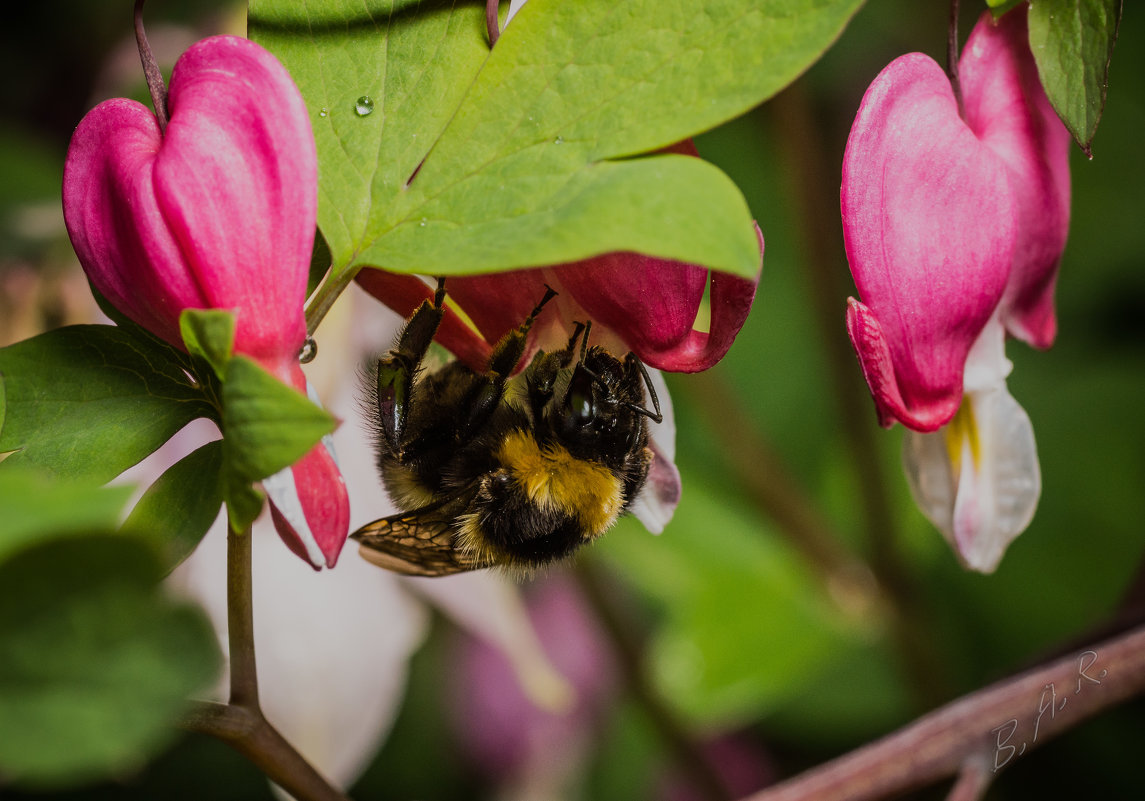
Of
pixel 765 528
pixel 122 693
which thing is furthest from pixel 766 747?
pixel 122 693

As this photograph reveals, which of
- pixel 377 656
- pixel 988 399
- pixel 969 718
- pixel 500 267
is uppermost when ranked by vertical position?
pixel 500 267

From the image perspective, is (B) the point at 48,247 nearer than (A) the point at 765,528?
Yes

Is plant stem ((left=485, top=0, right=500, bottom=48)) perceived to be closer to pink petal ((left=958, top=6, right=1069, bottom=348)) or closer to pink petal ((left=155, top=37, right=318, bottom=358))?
pink petal ((left=155, top=37, right=318, bottom=358))

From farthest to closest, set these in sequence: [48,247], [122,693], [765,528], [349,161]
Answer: [765,528] < [48,247] < [349,161] < [122,693]

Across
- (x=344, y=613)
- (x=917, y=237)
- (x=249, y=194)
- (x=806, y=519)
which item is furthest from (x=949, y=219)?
(x=806, y=519)

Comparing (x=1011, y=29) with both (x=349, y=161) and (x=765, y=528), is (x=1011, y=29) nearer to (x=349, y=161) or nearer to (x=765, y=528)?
(x=349, y=161)

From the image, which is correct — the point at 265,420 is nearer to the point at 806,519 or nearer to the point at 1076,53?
the point at 1076,53

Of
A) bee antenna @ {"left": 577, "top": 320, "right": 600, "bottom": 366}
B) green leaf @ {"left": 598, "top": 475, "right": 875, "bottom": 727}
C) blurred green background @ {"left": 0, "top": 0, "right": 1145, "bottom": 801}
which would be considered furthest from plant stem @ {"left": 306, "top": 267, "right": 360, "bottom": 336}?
green leaf @ {"left": 598, "top": 475, "right": 875, "bottom": 727}
